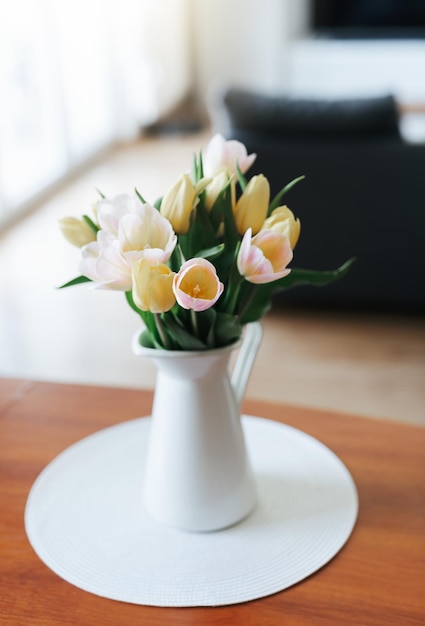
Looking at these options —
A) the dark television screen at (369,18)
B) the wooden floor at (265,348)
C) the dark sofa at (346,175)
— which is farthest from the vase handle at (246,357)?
the dark television screen at (369,18)

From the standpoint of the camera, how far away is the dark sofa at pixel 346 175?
2762 mm

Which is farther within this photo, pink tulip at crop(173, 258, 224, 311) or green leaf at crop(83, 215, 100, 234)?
green leaf at crop(83, 215, 100, 234)

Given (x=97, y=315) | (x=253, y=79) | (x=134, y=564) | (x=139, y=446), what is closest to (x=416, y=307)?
(x=97, y=315)

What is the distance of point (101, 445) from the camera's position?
3.66ft

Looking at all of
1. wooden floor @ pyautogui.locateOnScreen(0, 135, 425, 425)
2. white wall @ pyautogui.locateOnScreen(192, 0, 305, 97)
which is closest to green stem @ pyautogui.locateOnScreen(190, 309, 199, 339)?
wooden floor @ pyautogui.locateOnScreen(0, 135, 425, 425)

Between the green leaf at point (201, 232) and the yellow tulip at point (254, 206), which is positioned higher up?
the yellow tulip at point (254, 206)

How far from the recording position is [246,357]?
0.99 meters

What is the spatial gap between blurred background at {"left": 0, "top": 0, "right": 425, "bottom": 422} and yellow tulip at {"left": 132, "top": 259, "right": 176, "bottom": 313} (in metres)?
1.69

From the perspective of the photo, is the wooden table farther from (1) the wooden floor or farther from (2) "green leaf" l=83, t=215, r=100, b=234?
(1) the wooden floor

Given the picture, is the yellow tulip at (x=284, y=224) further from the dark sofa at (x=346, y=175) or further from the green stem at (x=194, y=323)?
the dark sofa at (x=346, y=175)

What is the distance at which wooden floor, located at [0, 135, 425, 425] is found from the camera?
249 centimetres

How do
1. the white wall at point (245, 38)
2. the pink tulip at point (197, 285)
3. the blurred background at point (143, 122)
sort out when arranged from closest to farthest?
the pink tulip at point (197, 285), the blurred background at point (143, 122), the white wall at point (245, 38)

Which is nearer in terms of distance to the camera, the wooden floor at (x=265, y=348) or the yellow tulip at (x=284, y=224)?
the yellow tulip at (x=284, y=224)

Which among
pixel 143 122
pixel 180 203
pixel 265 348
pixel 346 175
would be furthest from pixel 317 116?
pixel 143 122
